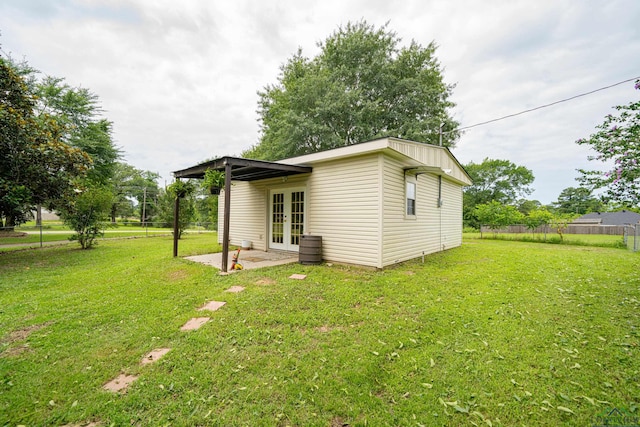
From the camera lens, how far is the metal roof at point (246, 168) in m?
5.29

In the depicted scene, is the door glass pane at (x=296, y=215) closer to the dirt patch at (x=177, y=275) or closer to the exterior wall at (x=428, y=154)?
the exterior wall at (x=428, y=154)

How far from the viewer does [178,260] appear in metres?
6.54

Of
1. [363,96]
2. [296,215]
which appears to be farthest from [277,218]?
[363,96]

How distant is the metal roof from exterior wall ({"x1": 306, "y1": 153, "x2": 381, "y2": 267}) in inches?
30.9

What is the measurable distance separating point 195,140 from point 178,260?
1920 cm

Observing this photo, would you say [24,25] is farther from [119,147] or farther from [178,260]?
[119,147]

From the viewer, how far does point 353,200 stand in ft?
19.4

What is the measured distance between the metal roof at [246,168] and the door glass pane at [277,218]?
732 mm

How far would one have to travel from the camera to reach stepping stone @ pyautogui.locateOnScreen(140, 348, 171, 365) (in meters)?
2.24

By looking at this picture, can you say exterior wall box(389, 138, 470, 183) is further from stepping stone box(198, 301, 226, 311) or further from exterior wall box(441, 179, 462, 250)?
stepping stone box(198, 301, 226, 311)

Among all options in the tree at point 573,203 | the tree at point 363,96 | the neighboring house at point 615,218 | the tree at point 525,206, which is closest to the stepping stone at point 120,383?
the tree at point 363,96

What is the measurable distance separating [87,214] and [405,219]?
11.0m

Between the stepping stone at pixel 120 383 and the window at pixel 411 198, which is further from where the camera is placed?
the window at pixel 411 198

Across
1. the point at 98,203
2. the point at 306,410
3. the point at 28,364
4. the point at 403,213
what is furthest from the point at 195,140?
the point at 306,410
